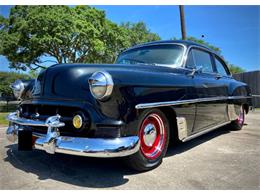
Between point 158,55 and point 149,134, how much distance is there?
1464 millimetres

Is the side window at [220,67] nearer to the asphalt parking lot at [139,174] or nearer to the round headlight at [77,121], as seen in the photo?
the asphalt parking lot at [139,174]

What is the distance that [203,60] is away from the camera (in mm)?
4402

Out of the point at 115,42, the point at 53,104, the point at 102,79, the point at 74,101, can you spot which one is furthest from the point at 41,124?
the point at 115,42

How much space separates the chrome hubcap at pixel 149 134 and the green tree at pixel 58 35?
13.2m

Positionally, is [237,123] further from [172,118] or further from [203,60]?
[172,118]

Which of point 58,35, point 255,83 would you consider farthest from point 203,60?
point 58,35

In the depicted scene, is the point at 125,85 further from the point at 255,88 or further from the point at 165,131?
the point at 255,88

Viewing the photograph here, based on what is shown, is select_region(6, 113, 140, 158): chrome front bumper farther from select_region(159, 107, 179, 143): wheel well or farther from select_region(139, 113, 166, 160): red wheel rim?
select_region(159, 107, 179, 143): wheel well

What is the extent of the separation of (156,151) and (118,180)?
2.08ft

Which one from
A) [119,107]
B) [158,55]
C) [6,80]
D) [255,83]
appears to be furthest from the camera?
[6,80]

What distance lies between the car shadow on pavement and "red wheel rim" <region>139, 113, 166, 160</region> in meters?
0.31

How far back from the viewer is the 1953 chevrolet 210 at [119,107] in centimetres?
239

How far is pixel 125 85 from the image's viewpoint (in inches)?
99.4

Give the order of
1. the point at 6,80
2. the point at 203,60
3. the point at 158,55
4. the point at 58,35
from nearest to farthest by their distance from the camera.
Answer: the point at 158,55, the point at 203,60, the point at 58,35, the point at 6,80
